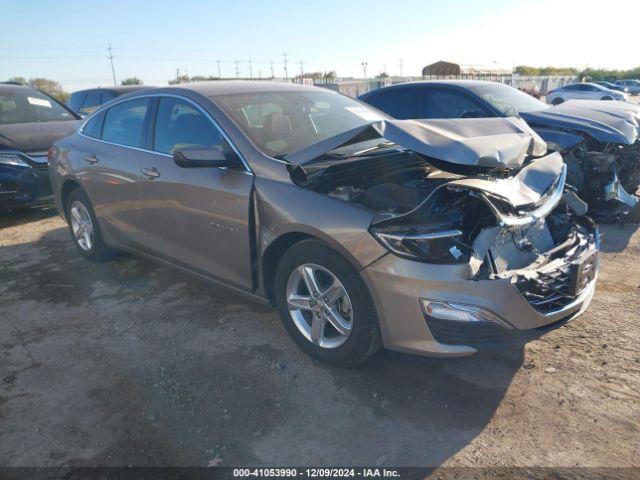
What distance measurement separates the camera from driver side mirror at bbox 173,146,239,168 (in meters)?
3.23

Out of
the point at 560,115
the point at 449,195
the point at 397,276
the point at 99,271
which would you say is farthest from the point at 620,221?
the point at 99,271

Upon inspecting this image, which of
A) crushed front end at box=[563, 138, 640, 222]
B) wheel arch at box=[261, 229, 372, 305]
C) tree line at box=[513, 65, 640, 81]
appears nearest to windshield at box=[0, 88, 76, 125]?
wheel arch at box=[261, 229, 372, 305]

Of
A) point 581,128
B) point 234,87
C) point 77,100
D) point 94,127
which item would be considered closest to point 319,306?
point 234,87

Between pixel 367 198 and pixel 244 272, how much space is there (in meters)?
1.04

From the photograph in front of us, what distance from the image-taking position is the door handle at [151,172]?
3898mm

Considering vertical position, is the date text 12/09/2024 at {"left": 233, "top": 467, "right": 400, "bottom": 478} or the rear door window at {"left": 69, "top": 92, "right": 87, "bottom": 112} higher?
the rear door window at {"left": 69, "top": 92, "right": 87, "bottom": 112}

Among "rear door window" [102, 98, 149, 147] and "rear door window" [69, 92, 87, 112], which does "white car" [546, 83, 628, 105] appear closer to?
"rear door window" [69, 92, 87, 112]

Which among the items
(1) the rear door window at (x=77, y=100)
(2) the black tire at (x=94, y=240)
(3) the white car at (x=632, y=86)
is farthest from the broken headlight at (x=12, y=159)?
(3) the white car at (x=632, y=86)

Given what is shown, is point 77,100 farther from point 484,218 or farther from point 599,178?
point 484,218

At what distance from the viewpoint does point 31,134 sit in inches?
276

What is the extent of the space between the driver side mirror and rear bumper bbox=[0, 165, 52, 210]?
4356 mm

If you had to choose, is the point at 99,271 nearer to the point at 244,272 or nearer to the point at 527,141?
the point at 244,272

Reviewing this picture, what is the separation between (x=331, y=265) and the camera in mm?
2855

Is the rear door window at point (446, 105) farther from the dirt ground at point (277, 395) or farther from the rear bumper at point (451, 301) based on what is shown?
the rear bumper at point (451, 301)
